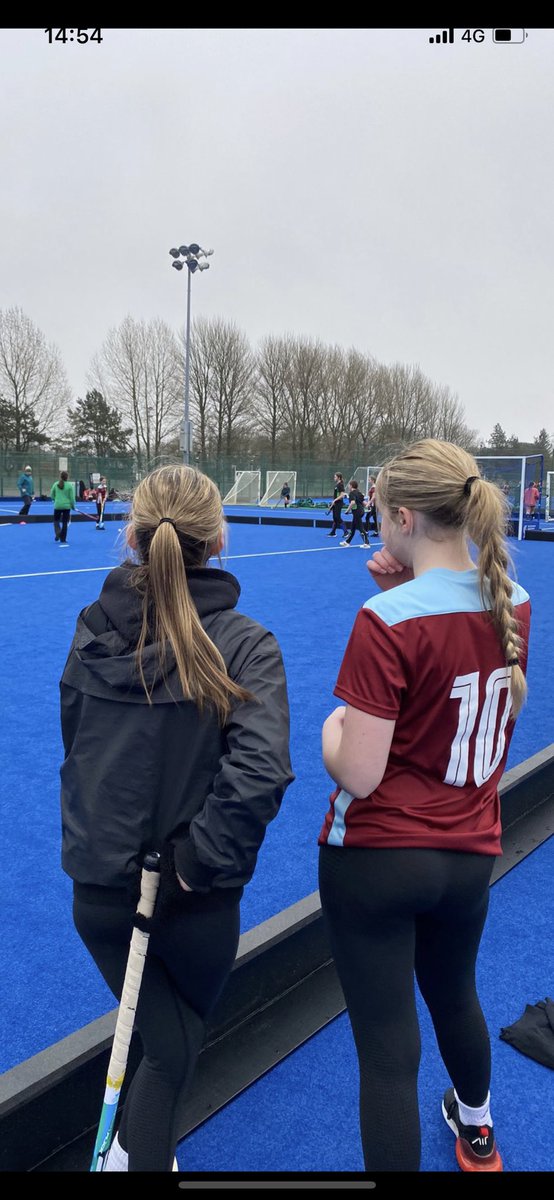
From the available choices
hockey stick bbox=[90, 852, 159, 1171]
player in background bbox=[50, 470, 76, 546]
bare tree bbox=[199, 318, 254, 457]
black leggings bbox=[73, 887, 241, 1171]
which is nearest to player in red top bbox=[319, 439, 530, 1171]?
black leggings bbox=[73, 887, 241, 1171]

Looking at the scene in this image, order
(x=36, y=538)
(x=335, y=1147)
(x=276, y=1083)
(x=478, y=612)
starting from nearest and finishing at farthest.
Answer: (x=478, y=612), (x=335, y=1147), (x=276, y=1083), (x=36, y=538)

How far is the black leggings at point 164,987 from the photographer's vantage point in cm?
165

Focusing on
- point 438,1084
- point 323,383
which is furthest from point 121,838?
point 323,383

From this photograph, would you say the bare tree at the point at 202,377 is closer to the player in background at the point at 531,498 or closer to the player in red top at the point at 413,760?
the player in background at the point at 531,498

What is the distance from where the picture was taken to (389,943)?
1.64m

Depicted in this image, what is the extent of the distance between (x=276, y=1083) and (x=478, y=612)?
167cm

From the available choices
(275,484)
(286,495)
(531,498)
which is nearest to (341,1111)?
(531,498)

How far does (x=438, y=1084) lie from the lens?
237 centimetres

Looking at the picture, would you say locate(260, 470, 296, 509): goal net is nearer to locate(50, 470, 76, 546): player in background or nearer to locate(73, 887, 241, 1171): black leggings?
locate(50, 470, 76, 546): player in background

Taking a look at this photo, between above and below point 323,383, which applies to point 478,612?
below

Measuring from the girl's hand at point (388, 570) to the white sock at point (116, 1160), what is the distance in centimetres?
138

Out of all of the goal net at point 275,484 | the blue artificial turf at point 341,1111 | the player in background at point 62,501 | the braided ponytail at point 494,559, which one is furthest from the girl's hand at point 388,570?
the goal net at point 275,484
